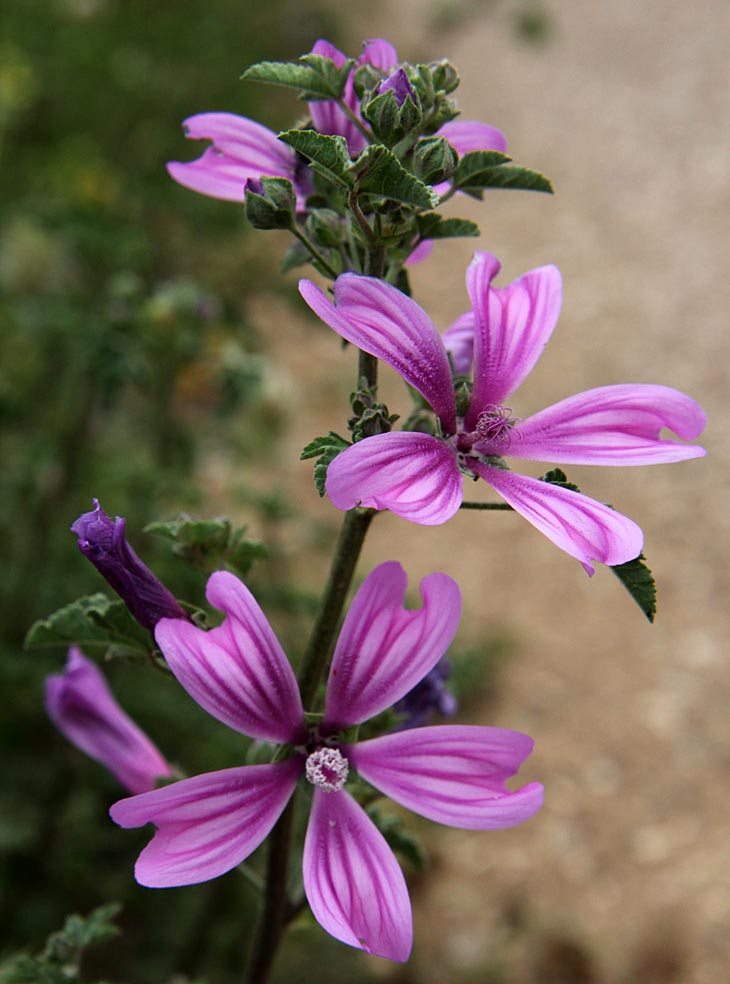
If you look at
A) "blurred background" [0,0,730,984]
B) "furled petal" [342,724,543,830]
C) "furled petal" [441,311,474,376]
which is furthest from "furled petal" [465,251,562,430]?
"blurred background" [0,0,730,984]

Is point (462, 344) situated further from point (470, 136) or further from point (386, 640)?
point (386, 640)

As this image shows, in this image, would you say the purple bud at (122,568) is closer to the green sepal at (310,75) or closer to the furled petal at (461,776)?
the furled petal at (461,776)

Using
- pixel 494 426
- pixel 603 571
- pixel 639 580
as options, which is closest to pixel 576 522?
pixel 639 580

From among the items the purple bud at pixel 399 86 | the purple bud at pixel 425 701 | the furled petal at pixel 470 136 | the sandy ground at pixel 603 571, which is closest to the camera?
the purple bud at pixel 399 86

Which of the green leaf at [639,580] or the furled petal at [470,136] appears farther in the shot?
the furled petal at [470,136]

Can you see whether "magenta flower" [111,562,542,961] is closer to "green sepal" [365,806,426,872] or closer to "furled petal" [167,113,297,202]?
"green sepal" [365,806,426,872]

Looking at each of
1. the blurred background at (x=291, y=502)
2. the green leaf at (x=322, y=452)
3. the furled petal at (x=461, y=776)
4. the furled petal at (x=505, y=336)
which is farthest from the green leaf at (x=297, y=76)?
the blurred background at (x=291, y=502)

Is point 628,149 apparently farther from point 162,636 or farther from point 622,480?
point 162,636
